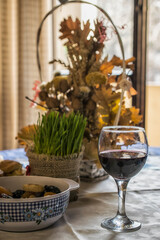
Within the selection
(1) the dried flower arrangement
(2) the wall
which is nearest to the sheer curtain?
(2) the wall

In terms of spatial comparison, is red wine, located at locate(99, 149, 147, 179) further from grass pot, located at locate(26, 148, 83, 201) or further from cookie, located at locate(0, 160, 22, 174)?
cookie, located at locate(0, 160, 22, 174)

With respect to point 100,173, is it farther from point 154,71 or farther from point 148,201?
point 154,71

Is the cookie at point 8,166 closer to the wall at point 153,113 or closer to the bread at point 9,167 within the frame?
the bread at point 9,167

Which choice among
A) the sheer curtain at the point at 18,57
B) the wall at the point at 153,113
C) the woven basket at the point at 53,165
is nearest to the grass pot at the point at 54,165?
the woven basket at the point at 53,165

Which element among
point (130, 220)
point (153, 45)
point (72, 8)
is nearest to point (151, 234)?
point (130, 220)

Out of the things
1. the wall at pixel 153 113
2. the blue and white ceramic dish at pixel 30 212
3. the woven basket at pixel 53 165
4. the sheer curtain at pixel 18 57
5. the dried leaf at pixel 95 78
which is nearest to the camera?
the blue and white ceramic dish at pixel 30 212

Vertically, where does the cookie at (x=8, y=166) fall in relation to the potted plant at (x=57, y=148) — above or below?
below

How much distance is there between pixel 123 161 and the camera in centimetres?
71

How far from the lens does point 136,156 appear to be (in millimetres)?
723

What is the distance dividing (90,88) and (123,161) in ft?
1.57

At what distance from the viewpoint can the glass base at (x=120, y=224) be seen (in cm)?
70

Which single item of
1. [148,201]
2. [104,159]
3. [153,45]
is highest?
[153,45]

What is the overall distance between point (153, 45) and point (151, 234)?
4.47 m

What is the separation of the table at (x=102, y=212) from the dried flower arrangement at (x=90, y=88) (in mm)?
153
